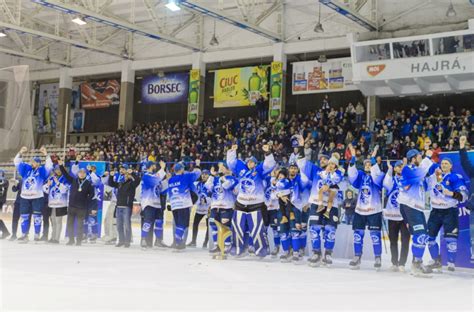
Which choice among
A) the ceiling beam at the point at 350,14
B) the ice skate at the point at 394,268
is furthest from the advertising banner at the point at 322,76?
the ice skate at the point at 394,268

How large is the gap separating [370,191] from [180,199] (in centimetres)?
368

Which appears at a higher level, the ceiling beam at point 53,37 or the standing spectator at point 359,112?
the ceiling beam at point 53,37

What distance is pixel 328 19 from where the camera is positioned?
24.3 meters

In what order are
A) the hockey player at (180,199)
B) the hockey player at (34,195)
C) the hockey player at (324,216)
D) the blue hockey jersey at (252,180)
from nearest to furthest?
the hockey player at (324,216), the blue hockey jersey at (252,180), the hockey player at (180,199), the hockey player at (34,195)

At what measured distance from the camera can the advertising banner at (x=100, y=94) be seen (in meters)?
Result: 32.8

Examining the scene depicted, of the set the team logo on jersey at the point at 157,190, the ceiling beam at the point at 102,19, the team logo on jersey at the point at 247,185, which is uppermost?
the ceiling beam at the point at 102,19

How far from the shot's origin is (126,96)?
30547mm

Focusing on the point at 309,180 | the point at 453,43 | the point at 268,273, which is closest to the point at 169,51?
the point at 453,43

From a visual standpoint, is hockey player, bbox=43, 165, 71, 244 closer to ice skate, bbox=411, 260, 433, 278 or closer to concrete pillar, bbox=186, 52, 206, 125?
ice skate, bbox=411, 260, 433, 278

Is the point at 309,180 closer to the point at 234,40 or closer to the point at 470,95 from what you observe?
the point at 470,95

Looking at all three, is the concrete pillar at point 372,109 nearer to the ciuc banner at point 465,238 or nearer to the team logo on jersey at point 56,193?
the ciuc banner at point 465,238

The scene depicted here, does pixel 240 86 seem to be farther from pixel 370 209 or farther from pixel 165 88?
pixel 370 209

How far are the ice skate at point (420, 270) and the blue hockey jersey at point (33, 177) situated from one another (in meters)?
7.51

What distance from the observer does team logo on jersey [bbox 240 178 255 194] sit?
9.16 metres
